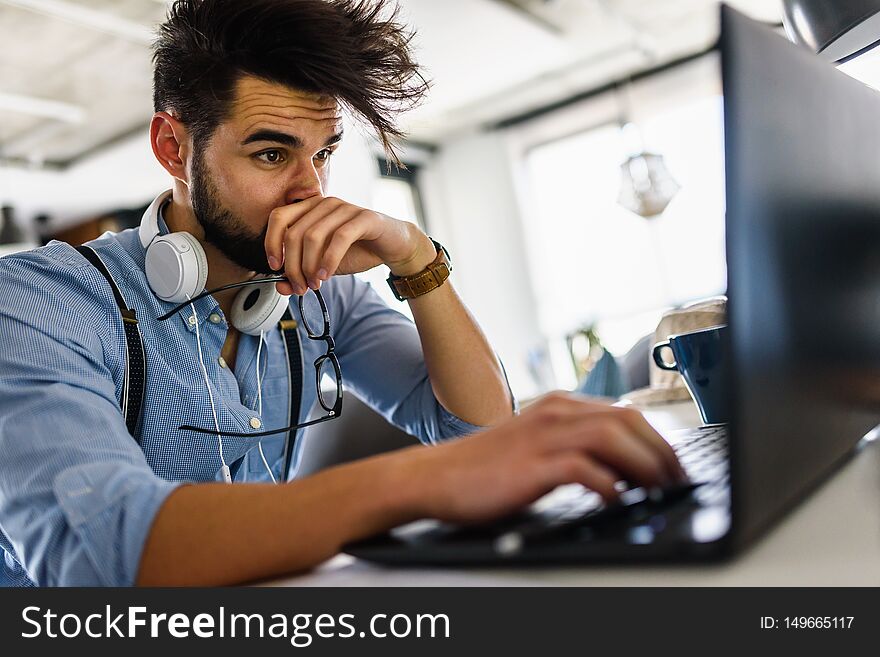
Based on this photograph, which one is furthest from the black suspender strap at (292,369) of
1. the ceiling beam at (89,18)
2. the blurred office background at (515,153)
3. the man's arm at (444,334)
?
the ceiling beam at (89,18)

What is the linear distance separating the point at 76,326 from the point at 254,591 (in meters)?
0.51

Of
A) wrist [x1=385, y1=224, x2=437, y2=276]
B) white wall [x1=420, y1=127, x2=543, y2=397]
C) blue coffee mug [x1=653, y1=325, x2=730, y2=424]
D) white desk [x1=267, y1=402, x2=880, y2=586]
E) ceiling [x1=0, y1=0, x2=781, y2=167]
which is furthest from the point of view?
white wall [x1=420, y1=127, x2=543, y2=397]

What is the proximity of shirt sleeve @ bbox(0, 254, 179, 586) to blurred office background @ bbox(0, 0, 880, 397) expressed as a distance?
264 centimetres

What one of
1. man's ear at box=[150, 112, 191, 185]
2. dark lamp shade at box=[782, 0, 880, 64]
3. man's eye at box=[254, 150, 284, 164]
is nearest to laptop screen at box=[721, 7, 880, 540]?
dark lamp shade at box=[782, 0, 880, 64]

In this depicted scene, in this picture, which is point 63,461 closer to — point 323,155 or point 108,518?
point 108,518

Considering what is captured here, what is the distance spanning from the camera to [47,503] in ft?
1.86

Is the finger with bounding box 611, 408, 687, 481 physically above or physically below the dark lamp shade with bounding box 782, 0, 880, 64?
below

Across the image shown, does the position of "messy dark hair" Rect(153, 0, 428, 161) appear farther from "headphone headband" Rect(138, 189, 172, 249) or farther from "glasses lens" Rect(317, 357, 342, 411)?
"glasses lens" Rect(317, 357, 342, 411)

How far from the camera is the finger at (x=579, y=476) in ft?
1.48

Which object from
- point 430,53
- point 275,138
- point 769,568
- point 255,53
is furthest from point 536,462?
point 430,53

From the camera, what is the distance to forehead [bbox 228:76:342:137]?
114 centimetres

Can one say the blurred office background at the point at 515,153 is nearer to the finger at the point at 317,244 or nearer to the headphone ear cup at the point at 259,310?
the headphone ear cup at the point at 259,310

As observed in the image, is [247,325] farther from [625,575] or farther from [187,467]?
[625,575]

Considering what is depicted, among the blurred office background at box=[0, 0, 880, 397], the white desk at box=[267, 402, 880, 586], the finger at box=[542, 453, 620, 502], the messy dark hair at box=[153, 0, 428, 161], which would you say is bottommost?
the white desk at box=[267, 402, 880, 586]
